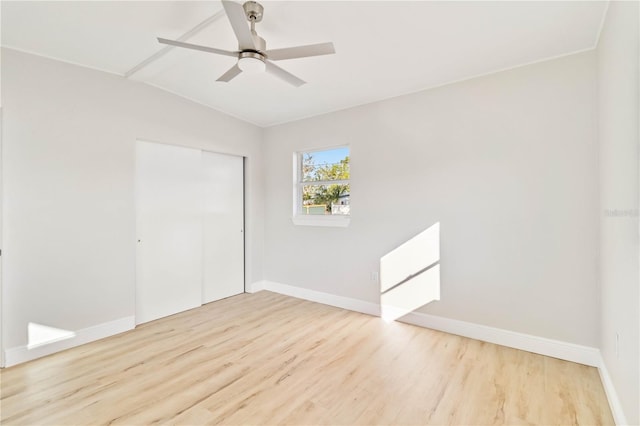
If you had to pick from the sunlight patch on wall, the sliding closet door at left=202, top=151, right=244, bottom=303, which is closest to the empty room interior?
the sunlight patch on wall

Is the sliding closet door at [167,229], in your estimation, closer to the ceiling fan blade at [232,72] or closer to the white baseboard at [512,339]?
the ceiling fan blade at [232,72]

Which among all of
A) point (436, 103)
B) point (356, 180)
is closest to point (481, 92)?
point (436, 103)

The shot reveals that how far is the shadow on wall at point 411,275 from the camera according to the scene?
3.13m

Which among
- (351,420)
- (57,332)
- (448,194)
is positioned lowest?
(351,420)

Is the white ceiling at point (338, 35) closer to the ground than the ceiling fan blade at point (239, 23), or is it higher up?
higher up

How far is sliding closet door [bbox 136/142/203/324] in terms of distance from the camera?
11.1 ft

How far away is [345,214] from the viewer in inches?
155

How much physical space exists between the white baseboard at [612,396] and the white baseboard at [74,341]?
410 centimetres

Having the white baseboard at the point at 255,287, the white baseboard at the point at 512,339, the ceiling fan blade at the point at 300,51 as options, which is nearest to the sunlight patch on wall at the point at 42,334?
the white baseboard at the point at 255,287

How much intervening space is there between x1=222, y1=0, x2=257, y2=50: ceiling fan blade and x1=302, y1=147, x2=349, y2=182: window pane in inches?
87.5

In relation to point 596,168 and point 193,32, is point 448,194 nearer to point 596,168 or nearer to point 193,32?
point 596,168

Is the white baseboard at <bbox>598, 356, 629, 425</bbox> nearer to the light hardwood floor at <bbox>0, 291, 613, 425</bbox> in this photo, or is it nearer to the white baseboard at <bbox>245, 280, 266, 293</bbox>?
the light hardwood floor at <bbox>0, 291, 613, 425</bbox>

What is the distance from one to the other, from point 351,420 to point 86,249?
2915 millimetres

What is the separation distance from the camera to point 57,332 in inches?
106
